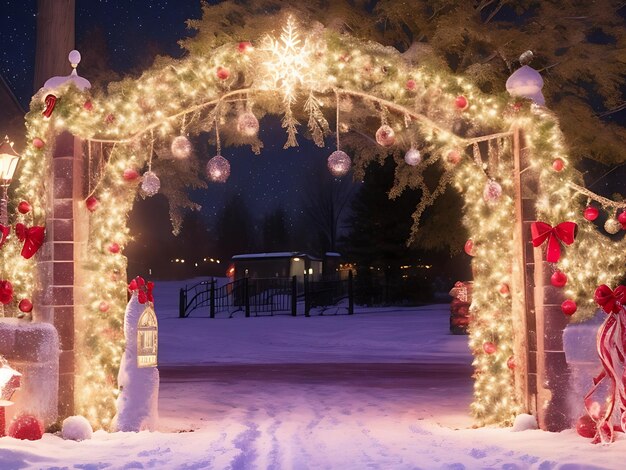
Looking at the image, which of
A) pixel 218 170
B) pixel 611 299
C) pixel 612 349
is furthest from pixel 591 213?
pixel 218 170

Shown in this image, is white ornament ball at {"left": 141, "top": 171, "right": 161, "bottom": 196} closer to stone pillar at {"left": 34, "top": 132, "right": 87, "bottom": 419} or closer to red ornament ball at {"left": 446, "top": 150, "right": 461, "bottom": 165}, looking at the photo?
stone pillar at {"left": 34, "top": 132, "right": 87, "bottom": 419}

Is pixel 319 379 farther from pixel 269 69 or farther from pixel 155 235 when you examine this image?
pixel 155 235

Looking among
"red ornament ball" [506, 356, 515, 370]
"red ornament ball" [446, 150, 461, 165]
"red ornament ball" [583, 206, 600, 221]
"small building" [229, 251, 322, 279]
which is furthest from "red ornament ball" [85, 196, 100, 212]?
"small building" [229, 251, 322, 279]

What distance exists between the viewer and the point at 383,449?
23.1 feet

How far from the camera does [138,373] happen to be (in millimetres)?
8117

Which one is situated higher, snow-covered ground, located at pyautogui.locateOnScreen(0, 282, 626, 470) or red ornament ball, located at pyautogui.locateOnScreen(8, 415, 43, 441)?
red ornament ball, located at pyautogui.locateOnScreen(8, 415, 43, 441)

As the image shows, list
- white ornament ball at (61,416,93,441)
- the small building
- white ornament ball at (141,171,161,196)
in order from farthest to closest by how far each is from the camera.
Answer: the small building → white ornament ball at (141,171,161,196) → white ornament ball at (61,416,93,441)

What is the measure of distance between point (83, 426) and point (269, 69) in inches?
171

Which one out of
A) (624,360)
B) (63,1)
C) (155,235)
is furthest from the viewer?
(155,235)

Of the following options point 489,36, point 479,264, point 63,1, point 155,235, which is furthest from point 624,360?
point 155,235

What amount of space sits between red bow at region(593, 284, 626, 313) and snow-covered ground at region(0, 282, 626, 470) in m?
1.23

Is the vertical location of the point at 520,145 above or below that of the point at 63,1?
below

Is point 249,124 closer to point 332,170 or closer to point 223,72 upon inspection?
point 223,72

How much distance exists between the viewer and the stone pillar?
7.90 metres
